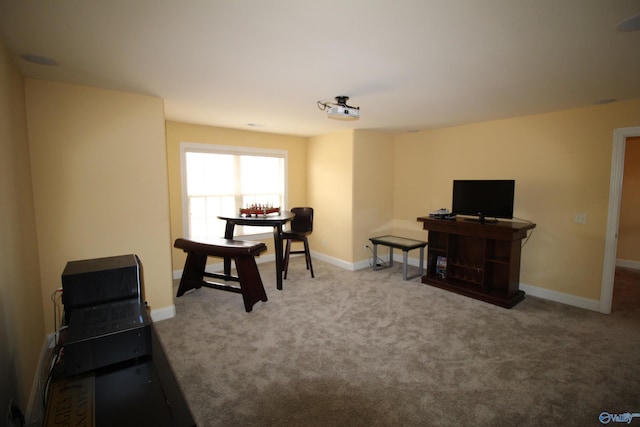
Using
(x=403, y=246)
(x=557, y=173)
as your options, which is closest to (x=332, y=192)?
(x=403, y=246)

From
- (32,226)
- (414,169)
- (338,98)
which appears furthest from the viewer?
(414,169)

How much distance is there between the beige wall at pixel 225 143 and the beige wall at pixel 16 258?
2.11 m

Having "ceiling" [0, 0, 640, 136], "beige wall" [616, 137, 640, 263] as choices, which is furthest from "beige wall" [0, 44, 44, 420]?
"beige wall" [616, 137, 640, 263]

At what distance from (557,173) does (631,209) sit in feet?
9.37

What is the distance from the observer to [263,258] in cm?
559

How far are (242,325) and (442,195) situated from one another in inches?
144

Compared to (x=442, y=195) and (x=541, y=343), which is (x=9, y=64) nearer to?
(x=541, y=343)

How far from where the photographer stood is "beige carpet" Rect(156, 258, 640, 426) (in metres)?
1.99

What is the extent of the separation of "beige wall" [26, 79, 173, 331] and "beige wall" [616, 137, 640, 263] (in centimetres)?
723

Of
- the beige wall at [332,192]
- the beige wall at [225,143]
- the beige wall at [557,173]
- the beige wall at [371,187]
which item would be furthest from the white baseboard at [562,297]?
the beige wall at [225,143]

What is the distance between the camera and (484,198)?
4.03m

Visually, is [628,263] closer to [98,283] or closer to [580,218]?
[580,218]

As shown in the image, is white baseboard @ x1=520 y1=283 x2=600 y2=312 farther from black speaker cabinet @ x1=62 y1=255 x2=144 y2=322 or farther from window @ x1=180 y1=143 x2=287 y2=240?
black speaker cabinet @ x1=62 y1=255 x2=144 y2=322

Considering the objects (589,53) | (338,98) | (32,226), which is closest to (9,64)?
(32,226)
